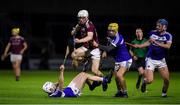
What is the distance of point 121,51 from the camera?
20.7 metres

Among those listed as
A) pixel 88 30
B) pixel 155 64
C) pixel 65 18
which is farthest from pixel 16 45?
pixel 65 18

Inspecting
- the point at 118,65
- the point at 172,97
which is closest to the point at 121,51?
the point at 118,65

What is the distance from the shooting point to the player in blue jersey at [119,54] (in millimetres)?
20484

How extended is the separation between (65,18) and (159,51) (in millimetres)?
25349

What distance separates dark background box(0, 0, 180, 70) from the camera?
4341 cm

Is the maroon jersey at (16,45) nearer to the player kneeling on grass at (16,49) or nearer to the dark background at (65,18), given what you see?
the player kneeling on grass at (16,49)

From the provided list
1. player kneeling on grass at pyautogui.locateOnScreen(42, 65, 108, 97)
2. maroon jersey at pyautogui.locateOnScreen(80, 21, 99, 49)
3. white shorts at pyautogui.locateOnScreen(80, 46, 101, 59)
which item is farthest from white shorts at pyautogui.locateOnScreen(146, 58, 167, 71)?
player kneeling on grass at pyautogui.locateOnScreen(42, 65, 108, 97)

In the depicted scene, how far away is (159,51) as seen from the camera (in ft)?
69.8

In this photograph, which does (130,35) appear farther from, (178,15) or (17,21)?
(17,21)

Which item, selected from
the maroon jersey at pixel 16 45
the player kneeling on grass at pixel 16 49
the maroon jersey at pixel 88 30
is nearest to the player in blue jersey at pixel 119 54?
the maroon jersey at pixel 88 30

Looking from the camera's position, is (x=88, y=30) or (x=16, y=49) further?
(x=16, y=49)

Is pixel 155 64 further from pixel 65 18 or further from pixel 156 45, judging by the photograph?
pixel 65 18

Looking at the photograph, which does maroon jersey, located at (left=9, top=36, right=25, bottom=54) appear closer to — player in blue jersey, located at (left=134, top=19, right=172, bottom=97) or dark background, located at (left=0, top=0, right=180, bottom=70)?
player in blue jersey, located at (left=134, top=19, right=172, bottom=97)

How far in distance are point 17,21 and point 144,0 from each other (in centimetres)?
839
